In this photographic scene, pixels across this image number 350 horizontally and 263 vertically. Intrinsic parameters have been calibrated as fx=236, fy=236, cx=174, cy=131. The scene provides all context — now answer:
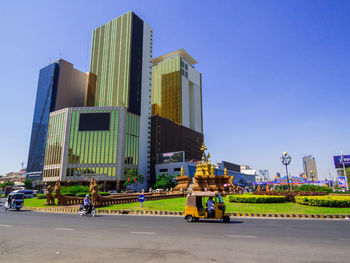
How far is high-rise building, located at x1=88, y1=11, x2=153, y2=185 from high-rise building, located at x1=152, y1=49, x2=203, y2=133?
35.5m

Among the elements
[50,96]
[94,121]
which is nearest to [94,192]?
[94,121]

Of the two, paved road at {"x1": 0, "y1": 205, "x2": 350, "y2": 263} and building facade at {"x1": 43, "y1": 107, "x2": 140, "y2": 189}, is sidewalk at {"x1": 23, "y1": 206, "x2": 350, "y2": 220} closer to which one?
paved road at {"x1": 0, "y1": 205, "x2": 350, "y2": 263}

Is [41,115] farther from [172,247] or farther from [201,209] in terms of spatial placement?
[172,247]

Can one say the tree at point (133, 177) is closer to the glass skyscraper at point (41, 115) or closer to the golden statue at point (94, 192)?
the glass skyscraper at point (41, 115)

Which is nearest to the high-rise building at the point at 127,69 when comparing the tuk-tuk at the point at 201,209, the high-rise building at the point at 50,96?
the high-rise building at the point at 50,96

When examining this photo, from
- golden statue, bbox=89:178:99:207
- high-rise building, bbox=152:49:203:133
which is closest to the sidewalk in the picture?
golden statue, bbox=89:178:99:207

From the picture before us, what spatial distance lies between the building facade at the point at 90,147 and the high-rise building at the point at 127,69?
1019cm

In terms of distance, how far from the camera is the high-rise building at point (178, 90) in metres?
140

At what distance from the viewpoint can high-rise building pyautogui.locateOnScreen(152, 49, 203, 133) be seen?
139875 millimetres

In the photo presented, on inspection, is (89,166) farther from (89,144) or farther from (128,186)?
(128,186)

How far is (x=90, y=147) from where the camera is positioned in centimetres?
8175

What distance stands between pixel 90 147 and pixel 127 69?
35839 mm

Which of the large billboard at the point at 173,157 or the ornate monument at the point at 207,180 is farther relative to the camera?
the large billboard at the point at 173,157

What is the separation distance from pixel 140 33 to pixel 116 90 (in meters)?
28.3
